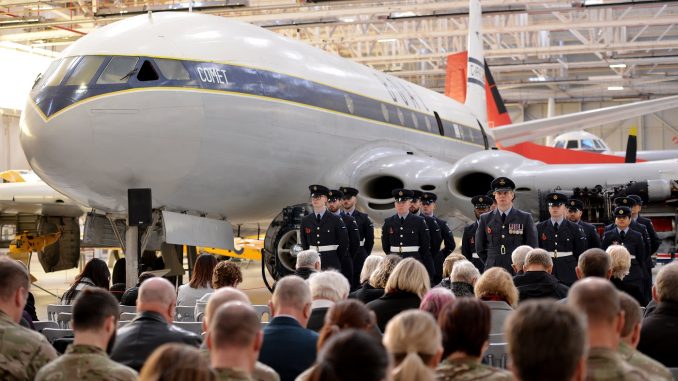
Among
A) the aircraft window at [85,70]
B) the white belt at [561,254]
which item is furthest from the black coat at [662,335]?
the aircraft window at [85,70]

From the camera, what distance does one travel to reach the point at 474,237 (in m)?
11.1

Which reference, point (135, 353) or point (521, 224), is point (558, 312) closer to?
point (135, 353)

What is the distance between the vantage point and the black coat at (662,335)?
482 centimetres

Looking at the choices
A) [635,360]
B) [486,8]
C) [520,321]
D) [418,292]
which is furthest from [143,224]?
[486,8]

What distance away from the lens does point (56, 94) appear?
407 inches

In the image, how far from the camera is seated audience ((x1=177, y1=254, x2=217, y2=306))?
7.72m

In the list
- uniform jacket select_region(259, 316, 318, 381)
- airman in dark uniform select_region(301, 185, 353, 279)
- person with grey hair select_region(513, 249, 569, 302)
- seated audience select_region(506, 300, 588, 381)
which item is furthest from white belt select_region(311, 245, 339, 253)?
seated audience select_region(506, 300, 588, 381)

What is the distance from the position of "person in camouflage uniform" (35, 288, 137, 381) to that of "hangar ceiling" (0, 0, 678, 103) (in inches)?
579

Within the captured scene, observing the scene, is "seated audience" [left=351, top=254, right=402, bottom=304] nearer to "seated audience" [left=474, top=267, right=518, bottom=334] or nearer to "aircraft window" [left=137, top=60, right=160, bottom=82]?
"seated audience" [left=474, top=267, right=518, bottom=334]

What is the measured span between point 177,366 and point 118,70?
→ 8.39m

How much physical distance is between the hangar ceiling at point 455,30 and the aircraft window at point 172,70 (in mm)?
7716

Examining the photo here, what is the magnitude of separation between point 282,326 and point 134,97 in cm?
637

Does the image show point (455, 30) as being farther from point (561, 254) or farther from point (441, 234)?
point (561, 254)

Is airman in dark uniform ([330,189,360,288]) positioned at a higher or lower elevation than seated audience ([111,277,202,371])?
higher
